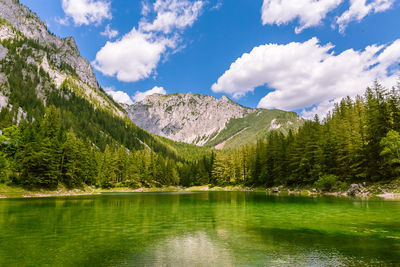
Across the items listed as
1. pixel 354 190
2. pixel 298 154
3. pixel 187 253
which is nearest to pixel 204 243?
pixel 187 253

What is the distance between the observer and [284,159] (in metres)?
85.1

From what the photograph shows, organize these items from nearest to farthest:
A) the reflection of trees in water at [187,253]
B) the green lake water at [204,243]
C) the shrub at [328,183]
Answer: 1. the reflection of trees in water at [187,253]
2. the green lake water at [204,243]
3. the shrub at [328,183]

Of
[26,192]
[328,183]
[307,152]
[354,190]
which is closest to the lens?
[354,190]

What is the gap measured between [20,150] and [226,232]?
219 ft

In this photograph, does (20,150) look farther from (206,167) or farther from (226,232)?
(206,167)

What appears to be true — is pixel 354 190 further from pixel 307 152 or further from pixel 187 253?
pixel 187 253

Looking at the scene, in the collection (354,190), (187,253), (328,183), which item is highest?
(328,183)

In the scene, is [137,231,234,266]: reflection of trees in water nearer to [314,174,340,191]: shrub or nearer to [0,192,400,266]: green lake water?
[0,192,400,266]: green lake water

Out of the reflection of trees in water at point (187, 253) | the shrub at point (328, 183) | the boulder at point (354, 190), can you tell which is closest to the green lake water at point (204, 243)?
the reflection of trees in water at point (187, 253)

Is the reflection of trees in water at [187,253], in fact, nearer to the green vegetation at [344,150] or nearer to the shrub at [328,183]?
the green vegetation at [344,150]

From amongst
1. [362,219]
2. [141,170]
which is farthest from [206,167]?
[362,219]

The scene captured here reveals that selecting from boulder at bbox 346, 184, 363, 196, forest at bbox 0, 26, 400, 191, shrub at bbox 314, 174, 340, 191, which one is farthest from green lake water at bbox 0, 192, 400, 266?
shrub at bbox 314, 174, 340, 191

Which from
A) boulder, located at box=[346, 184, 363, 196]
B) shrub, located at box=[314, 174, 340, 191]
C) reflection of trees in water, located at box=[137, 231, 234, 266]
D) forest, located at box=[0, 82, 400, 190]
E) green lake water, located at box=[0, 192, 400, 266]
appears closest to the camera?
reflection of trees in water, located at box=[137, 231, 234, 266]

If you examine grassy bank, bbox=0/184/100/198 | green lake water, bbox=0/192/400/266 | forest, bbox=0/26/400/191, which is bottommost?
grassy bank, bbox=0/184/100/198
